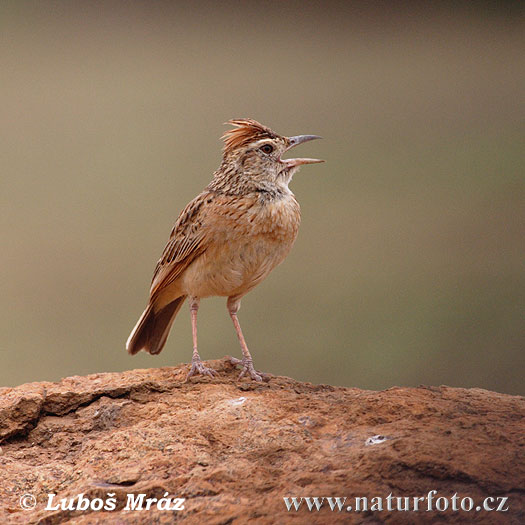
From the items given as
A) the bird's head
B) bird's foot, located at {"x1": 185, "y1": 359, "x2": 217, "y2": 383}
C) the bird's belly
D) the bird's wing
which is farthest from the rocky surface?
the bird's head

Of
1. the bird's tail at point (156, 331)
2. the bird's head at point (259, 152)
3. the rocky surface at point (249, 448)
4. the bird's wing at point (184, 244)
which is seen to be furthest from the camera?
the bird's tail at point (156, 331)

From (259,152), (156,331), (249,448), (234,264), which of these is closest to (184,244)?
(234,264)

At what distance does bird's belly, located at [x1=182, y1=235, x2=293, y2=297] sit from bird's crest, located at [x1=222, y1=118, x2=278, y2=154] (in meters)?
0.77

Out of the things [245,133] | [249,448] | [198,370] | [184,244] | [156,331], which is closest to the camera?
[249,448]

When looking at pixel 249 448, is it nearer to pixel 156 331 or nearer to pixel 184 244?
pixel 184 244

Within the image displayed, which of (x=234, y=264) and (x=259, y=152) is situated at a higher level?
(x=259, y=152)

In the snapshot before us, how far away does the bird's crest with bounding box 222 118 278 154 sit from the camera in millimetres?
5168

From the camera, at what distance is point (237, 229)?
4.85m

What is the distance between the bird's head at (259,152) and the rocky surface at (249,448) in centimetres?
145

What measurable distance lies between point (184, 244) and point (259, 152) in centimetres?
84

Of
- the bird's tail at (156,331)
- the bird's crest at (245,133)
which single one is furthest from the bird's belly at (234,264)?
the bird's crest at (245,133)

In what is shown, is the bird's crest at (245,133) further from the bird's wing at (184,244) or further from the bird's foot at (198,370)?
the bird's foot at (198,370)

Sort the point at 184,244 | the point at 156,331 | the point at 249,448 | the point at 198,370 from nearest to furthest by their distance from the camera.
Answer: the point at 249,448 → the point at 198,370 → the point at 184,244 → the point at 156,331

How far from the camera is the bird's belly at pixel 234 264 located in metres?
4.86
